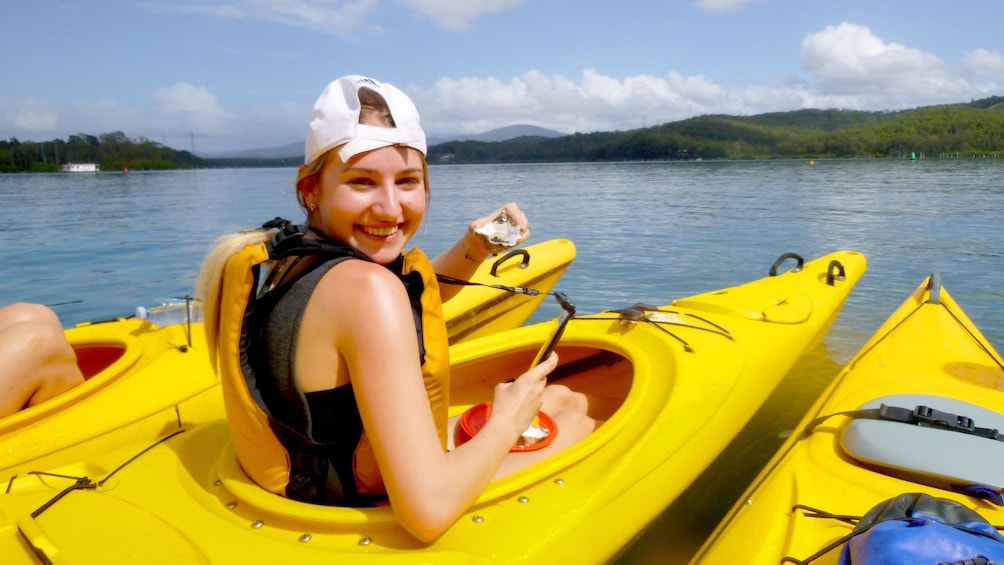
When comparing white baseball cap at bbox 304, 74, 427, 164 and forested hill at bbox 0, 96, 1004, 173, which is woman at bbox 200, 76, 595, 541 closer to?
white baseball cap at bbox 304, 74, 427, 164

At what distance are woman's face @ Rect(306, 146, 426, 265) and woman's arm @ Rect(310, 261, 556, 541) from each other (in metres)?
0.16

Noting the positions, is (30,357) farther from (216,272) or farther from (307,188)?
(307,188)

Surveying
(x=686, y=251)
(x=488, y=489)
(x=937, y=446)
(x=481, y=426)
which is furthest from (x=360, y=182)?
(x=686, y=251)

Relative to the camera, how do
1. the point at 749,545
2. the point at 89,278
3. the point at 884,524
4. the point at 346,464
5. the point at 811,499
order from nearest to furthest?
the point at 884,524 < the point at 346,464 < the point at 749,545 < the point at 811,499 < the point at 89,278

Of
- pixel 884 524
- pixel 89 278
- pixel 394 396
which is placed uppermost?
pixel 394 396

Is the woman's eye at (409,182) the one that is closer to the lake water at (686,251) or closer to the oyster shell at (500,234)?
the lake water at (686,251)

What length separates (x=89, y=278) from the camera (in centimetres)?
1064

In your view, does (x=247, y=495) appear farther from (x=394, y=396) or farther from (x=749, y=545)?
(x=749, y=545)

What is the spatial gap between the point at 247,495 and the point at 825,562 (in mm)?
1562

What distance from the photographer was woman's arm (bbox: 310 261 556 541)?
1.40 meters

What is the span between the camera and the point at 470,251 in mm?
2342

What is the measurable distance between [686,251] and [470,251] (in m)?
9.96

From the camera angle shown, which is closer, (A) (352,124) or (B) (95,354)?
(A) (352,124)

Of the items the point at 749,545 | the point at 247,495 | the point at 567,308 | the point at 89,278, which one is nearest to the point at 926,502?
the point at 749,545
